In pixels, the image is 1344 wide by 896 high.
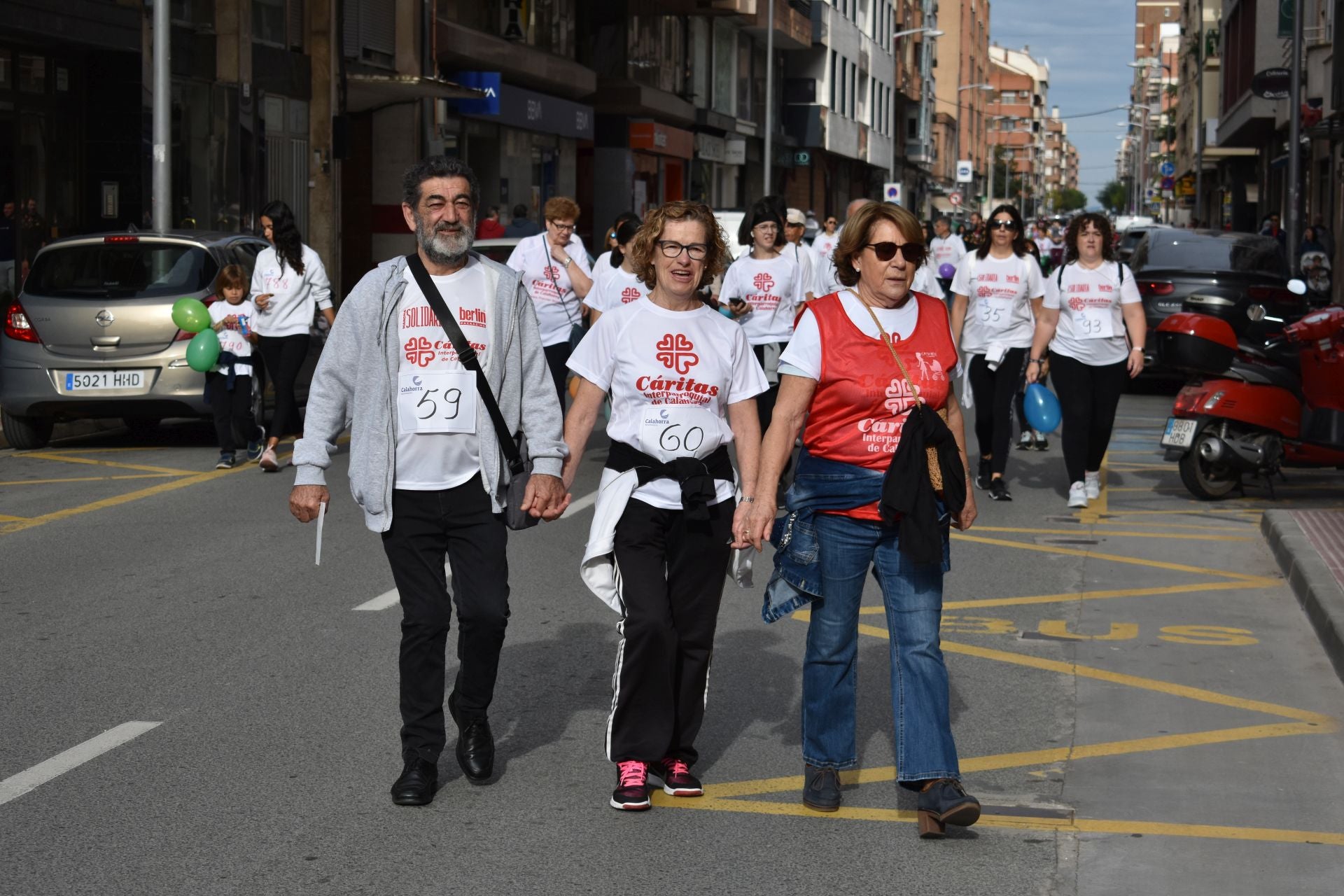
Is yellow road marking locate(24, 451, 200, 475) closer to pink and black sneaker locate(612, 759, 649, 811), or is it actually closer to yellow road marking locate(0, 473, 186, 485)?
yellow road marking locate(0, 473, 186, 485)

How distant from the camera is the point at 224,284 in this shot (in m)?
13.5

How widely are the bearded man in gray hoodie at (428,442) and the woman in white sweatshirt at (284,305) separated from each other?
24.8 ft

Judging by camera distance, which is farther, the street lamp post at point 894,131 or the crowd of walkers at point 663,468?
the street lamp post at point 894,131

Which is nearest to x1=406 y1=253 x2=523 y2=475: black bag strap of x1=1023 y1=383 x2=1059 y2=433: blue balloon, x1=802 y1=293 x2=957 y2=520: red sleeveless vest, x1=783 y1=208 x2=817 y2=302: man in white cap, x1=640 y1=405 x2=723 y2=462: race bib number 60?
x1=640 y1=405 x2=723 y2=462: race bib number 60

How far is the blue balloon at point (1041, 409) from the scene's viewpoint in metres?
11.9

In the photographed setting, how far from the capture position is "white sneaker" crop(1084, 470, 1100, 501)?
39.1ft

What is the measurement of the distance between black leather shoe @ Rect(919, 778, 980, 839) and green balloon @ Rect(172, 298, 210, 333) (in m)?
9.52

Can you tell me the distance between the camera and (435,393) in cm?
545

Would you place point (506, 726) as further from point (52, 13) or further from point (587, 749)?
point (52, 13)

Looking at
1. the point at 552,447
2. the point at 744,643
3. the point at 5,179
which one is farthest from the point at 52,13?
the point at 552,447

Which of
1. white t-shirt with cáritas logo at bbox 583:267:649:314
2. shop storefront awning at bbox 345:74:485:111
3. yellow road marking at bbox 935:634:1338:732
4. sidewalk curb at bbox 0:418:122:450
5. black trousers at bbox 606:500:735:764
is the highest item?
shop storefront awning at bbox 345:74:485:111

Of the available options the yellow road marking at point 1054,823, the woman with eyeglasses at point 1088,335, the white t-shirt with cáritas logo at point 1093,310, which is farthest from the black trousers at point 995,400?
the yellow road marking at point 1054,823

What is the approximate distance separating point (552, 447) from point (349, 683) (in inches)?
70.0

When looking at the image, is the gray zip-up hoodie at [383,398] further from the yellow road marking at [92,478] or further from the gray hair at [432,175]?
the yellow road marking at [92,478]
